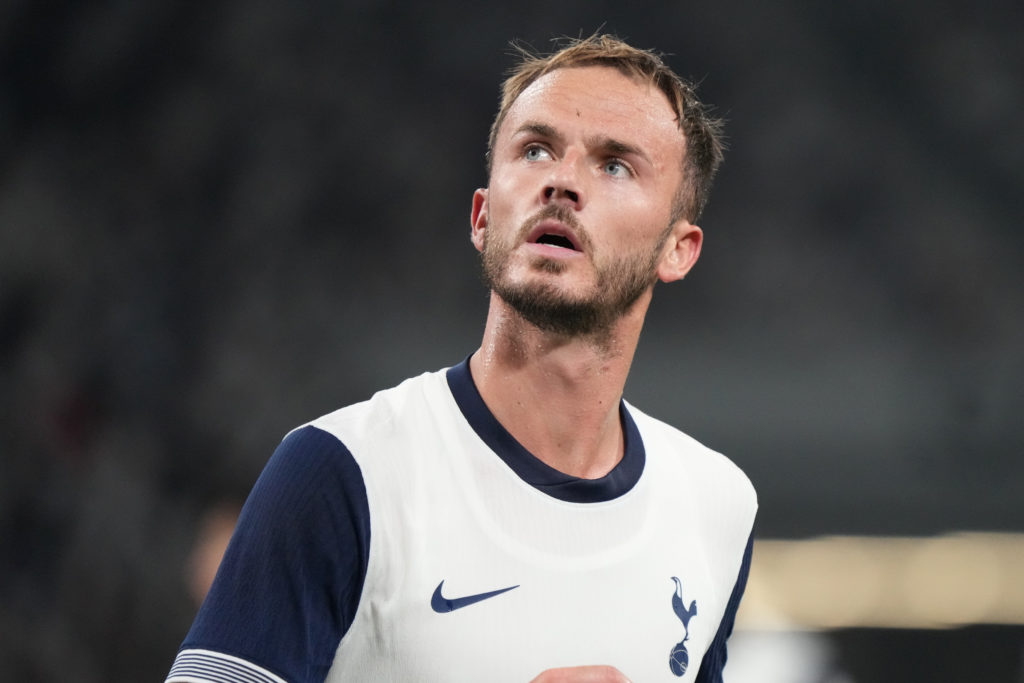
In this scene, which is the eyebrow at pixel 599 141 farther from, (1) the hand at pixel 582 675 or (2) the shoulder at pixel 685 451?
(1) the hand at pixel 582 675

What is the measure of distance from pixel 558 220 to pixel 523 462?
28 cm

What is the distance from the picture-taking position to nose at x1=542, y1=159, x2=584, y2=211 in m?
1.19

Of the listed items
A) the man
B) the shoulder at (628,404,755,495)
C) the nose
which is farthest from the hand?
the nose

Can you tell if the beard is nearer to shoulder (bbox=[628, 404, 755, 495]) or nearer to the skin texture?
the skin texture

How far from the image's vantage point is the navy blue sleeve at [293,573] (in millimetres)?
983

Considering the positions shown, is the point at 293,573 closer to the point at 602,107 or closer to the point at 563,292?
the point at 563,292

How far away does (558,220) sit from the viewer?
3.87 ft

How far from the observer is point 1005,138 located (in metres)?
3.28

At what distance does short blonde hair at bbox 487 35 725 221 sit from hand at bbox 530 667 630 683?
22.4 inches

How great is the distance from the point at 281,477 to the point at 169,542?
1.70 metres

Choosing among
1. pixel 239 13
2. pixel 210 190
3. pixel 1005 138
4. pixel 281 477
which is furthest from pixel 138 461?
pixel 1005 138

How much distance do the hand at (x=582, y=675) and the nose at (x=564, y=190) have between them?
50cm

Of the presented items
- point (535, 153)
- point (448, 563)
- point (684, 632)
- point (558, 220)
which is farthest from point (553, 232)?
point (684, 632)

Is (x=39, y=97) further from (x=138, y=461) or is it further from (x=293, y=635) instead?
(x=293, y=635)
